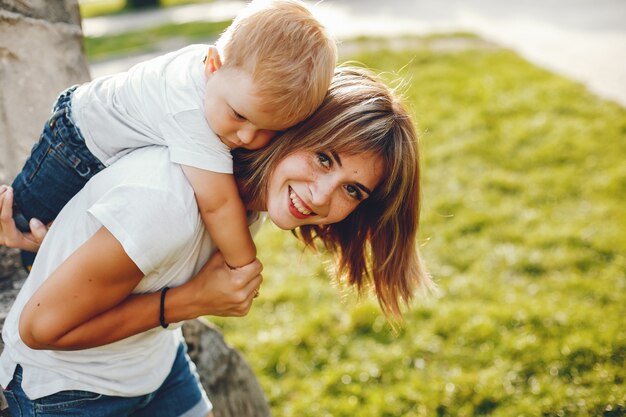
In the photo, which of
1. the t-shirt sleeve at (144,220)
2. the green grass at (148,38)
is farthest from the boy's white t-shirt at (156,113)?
the green grass at (148,38)

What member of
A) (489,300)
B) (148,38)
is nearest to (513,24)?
(148,38)

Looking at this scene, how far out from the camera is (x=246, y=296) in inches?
74.7

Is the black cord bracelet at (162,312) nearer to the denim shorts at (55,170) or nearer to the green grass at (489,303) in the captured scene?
the denim shorts at (55,170)

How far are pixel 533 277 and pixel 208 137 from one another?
2.91m

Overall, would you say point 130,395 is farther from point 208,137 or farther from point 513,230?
point 513,230

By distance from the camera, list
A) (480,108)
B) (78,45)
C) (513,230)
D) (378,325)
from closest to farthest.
Result: (78,45)
(378,325)
(513,230)
(480,108)

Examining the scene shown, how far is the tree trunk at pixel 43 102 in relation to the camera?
7.97 feet

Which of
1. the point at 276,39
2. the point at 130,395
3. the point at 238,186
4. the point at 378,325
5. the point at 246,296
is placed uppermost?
the point at 276,39

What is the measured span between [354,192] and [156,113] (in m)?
0.58

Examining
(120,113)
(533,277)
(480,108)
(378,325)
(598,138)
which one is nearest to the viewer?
(120,113)

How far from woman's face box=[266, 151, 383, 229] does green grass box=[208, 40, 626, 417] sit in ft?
1.71

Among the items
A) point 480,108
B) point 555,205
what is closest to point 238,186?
point 555,205

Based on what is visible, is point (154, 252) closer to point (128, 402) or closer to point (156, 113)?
point (156, 113)

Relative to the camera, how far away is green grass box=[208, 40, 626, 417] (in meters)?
3.18
